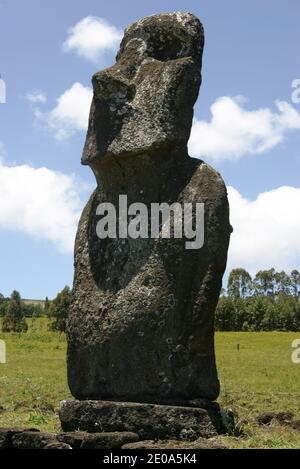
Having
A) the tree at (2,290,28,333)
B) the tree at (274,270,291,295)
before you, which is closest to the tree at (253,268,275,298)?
the tree at (274,270,291,295)

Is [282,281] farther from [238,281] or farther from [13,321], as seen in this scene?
[13,321]

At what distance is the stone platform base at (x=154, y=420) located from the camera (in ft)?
23.8

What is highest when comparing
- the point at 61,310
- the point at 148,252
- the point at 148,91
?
the point at 148,91

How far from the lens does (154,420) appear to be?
7.30 meters

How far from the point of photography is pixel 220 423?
25.1 feet

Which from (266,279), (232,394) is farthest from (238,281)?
(232,394)

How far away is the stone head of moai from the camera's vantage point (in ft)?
26.5

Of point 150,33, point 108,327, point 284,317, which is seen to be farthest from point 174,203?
point 284,317

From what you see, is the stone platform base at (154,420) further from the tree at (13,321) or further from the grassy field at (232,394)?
the tree at (13,321)

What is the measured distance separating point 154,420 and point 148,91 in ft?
12.0

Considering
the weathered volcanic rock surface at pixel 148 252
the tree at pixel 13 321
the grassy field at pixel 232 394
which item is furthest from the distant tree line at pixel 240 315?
the weathered volcanic rock surface at pixel 148 252

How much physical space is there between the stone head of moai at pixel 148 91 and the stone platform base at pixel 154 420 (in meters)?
2.85
